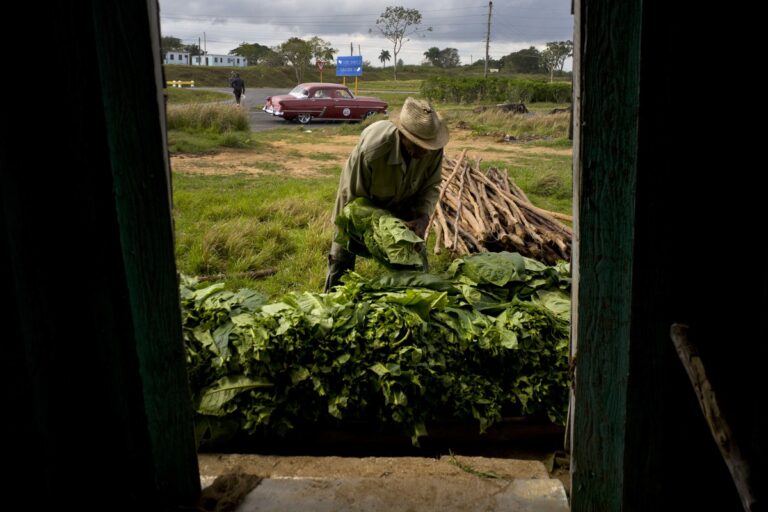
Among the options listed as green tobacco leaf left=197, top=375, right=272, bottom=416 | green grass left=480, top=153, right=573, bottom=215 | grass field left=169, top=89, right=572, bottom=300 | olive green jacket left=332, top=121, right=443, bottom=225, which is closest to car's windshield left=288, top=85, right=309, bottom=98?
grass field left=169, top=89, right=572, bottom=300

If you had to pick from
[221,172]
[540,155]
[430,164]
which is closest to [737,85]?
[430,164]

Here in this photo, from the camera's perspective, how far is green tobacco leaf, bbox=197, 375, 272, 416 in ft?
12.1

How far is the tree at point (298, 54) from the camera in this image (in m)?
59.2

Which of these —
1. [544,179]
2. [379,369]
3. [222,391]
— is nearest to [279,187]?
[544,179]

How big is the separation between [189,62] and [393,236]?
74.9 meters

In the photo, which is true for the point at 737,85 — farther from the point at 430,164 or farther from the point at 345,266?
the point at 345,266

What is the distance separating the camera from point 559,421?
12.9 ft

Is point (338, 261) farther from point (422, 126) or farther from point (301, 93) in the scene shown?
point (301, 93)

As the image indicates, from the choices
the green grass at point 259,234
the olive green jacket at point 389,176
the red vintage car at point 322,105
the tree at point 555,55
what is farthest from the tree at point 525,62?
the olive green jacket at point 389,176

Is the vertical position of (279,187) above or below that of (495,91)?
below

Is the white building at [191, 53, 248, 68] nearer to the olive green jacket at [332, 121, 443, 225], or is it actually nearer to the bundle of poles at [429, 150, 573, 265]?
the bundle of poles at [429, 150, 573, 265]

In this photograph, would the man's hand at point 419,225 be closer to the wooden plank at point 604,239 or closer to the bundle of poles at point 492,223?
the bundle of poles at point 492,223

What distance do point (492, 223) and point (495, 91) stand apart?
2965cm

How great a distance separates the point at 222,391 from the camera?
12.3 ft
